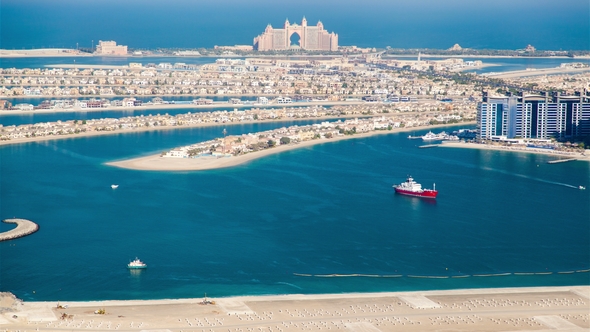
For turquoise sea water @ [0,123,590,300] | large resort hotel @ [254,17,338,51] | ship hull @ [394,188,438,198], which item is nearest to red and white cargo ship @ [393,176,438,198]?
ship hull @ [394,188,438,198]

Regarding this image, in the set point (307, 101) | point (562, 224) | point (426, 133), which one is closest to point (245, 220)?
point (562, 224)

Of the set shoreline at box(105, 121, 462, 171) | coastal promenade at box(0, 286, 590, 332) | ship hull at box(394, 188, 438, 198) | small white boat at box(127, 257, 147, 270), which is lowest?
coastal promenade at box(0, 286, 590, 332)

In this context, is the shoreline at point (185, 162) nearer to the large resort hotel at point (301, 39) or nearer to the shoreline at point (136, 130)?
the shoreline at point (136, 130)

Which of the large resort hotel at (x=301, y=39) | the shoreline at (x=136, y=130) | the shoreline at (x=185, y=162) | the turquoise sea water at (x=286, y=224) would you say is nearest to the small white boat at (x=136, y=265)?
the turquoise sea water at (x=286, y=224)

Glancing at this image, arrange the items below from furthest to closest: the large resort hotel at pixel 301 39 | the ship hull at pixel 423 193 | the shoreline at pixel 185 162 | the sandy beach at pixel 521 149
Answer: the large resort hotel at pixel 301 39
the sandy beach at pixel 521 149
the shoreline at pixel 185 162
the ship hull at pixel 423 193

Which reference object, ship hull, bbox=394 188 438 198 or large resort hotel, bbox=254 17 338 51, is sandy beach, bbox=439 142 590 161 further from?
large resort hotel, bbox=254 17 338 51

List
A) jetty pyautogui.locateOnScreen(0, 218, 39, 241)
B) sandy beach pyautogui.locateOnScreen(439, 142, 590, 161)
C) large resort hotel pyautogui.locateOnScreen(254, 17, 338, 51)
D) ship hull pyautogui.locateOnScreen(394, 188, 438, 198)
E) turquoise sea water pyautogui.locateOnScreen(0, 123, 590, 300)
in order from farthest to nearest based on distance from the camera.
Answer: large resort hotel pyautogui.locateOnScreen(254, 17, 338, 51)
sandy beach pyautogui.locateOnScreen(439, 142, 590, 161)
ship hull pyautogui.locateOnScreen(394, 188, 438, 198)
jetty pyautogui.locateOnScreen(0, 218, 39, 241)
turquoise sea water pyautogui.locateOnScreen(0, 123, 590, 300)
